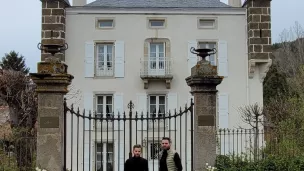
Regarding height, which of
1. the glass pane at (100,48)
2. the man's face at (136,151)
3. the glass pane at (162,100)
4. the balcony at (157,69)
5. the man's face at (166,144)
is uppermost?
the glass pane at (100,48)

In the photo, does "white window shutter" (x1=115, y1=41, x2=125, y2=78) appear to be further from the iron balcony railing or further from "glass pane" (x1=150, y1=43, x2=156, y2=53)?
"glass pane" (x1=150, y1=43, x2=156, y2=53)

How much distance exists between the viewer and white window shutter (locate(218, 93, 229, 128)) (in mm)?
25484

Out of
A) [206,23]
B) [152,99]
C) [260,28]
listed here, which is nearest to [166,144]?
[152,99]

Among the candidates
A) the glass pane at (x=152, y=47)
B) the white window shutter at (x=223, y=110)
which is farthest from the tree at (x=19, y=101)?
the white window shutter at (x=223, y=110)

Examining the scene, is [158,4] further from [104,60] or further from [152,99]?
[152,99]

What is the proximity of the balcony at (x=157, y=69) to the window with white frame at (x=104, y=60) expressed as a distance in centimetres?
156

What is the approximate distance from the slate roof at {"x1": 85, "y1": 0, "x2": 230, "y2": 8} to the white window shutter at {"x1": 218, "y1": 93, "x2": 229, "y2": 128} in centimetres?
478

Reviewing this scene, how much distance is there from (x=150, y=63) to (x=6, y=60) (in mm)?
30455

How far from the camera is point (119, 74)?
84.4ft

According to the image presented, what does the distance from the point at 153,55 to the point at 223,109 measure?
174 inches

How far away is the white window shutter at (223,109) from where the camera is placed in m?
25.5

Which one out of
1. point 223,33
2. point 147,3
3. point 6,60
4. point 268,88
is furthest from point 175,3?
point 6,60

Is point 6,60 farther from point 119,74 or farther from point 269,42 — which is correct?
point 269,42

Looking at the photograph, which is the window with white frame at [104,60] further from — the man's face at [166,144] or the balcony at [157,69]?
the man's face at [166,144]
